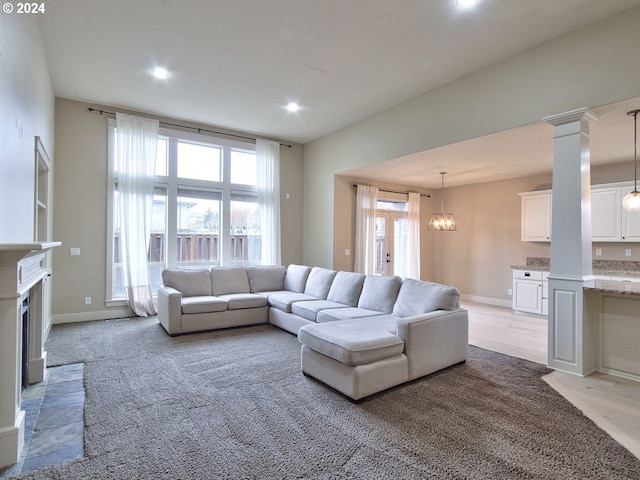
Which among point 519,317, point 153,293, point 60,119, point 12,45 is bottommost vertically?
point 519,317

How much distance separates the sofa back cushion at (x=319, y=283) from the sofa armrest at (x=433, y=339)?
1.98m

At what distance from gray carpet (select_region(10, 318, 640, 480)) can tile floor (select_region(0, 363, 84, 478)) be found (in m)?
0.07

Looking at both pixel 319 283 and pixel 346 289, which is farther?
pixel 319 283

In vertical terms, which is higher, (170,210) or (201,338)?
(170,210)

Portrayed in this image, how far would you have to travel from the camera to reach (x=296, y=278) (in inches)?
227

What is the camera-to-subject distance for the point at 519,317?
6.00 m

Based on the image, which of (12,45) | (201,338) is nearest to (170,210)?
(201,338)

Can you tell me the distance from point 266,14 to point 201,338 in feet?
12.4

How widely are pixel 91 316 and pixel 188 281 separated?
5.53 feet

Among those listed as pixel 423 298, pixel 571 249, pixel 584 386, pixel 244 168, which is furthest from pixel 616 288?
pixel 244 168

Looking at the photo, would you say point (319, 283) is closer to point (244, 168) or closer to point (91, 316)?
point (244, 168)

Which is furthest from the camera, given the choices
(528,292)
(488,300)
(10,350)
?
(488,300)

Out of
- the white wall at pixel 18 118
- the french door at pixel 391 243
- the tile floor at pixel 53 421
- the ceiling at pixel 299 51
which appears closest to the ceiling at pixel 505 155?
the ceiling at pixel 299 51

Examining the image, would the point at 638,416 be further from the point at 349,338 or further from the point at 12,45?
the point at 12,45
